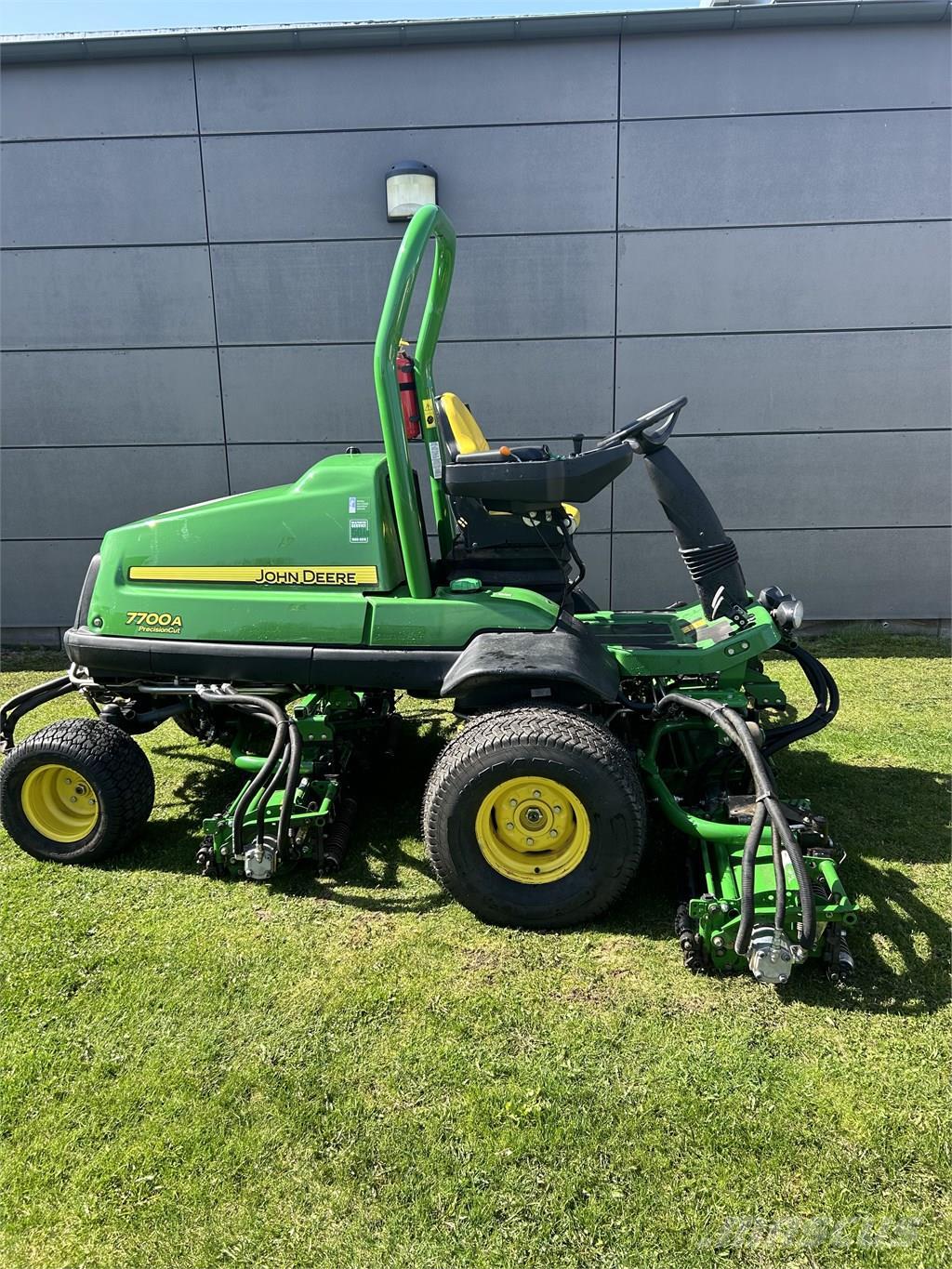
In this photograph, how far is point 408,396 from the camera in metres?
3.24

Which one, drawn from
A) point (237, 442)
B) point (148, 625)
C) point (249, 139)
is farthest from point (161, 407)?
point (148, 625)

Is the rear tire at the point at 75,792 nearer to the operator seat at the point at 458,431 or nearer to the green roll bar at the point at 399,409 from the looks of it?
the green roll bar at the point at 399,409

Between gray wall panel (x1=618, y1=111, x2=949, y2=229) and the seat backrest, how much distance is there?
11.1 ft

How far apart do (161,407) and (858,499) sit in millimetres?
5880

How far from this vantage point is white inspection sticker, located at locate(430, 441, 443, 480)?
3.37 metres

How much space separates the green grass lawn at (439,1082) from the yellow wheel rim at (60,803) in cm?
18

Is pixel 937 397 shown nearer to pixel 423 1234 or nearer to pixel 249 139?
pixel 249 139

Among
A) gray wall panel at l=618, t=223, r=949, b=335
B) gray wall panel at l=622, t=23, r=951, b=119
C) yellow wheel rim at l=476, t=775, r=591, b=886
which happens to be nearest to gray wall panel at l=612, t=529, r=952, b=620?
gray wall panel at l=618, t=223, r=949, b=335

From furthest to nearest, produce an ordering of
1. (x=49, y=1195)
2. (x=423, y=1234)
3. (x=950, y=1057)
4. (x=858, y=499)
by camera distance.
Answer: (x=858, y=499) → (x=950, y=1057) → (x=49, y=1195) → (x=423, y=1234)

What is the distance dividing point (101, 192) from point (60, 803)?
17.8 feet

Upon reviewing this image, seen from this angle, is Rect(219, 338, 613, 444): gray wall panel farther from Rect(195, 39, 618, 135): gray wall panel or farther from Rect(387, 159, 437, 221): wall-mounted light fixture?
Rect(195, 39, 618, 135): gray wall panel

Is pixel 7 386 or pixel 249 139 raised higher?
pixel 249 139

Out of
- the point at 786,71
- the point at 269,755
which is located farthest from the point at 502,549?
the point at 786,71

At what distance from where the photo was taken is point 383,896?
308cm
